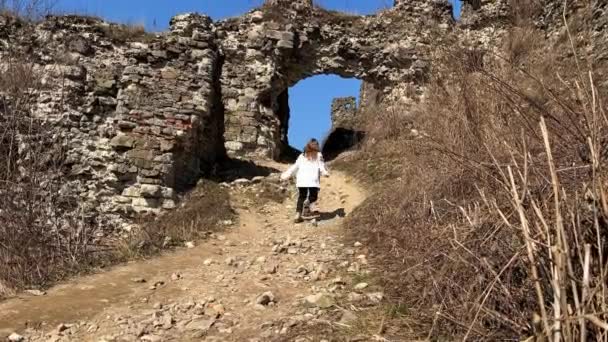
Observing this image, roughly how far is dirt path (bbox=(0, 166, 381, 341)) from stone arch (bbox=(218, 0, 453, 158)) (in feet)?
19.7

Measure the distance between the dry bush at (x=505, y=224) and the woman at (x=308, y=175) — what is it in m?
1.85

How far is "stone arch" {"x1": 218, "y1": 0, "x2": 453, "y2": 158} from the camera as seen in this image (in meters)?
12.0

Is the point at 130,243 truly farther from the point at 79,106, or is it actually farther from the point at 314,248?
the point at 79,106

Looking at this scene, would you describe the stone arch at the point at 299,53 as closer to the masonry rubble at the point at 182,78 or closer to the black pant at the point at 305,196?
the masonry rubble at the point at 182,78

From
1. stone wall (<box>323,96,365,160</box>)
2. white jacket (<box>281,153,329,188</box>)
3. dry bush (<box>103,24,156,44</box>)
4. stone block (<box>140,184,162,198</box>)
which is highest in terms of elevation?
dry bush (<box>103,24,156,44</box>)

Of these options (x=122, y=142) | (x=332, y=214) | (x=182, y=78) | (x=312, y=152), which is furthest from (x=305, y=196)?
(x=182, y=78)

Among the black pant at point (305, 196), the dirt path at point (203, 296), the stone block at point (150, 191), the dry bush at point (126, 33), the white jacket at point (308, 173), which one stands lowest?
the dirt path at point (203, 296)

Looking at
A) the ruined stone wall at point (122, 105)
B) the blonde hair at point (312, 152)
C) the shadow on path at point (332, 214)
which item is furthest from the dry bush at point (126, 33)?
the shadow on path at point (332, 214)

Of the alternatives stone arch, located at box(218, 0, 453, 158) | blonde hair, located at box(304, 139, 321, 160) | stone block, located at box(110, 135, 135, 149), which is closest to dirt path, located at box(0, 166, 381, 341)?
blonde hair, located at box(304, 139, 321, 160)

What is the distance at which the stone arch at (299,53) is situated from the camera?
12000 millimetres

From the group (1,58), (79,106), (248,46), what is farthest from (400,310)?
(248,46)

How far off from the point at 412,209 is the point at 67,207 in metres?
5.33

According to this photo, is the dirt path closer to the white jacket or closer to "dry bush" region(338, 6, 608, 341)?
"dry bush" region(338, 6, 608, 341)

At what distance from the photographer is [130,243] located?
612 centimetres
